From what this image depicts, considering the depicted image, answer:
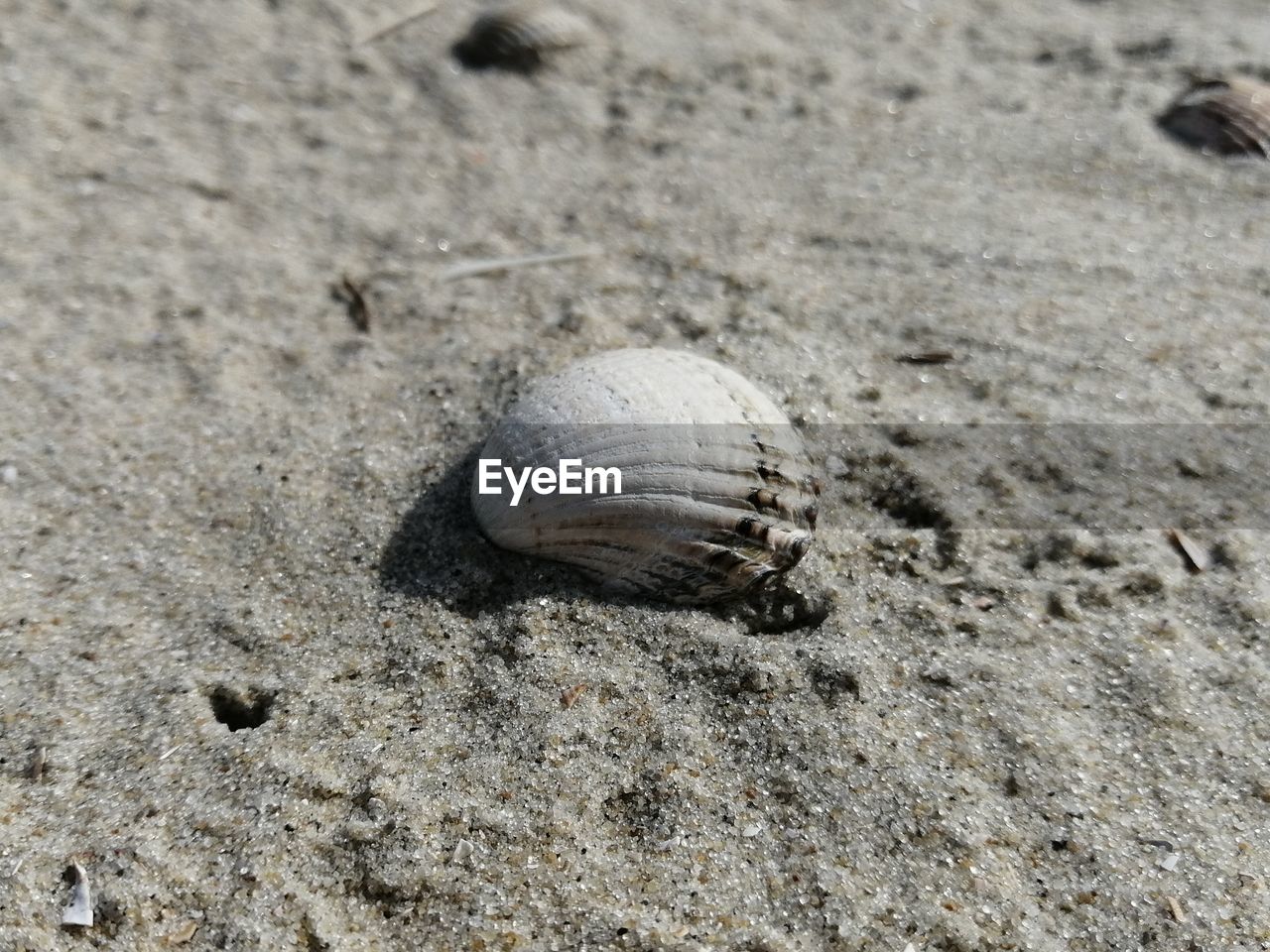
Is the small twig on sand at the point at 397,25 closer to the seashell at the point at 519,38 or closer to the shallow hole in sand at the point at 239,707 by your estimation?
the seashell at the point at 519,38

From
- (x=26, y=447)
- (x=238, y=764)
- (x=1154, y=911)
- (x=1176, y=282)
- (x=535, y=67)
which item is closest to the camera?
(x=1154, y=911)

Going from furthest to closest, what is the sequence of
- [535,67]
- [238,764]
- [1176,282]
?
[535,67], [1176,282], [238,764]

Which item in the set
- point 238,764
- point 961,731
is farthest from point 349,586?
point 961,731

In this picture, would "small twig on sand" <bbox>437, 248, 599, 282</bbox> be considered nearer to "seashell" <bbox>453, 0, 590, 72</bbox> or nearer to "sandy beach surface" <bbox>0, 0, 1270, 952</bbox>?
"sandy beach surface" <bbox>0, 0, 1270, 952</bbox>

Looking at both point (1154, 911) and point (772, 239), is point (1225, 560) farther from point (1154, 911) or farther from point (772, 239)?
point (772, 239)

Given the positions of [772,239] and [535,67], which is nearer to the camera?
[772,239]

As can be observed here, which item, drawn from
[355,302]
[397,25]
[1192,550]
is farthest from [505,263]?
[1192,550]

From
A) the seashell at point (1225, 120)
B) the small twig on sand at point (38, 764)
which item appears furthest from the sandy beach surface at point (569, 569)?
the seashell at point (1225, 120)

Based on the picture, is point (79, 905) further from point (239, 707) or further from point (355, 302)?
point (355, 302)
